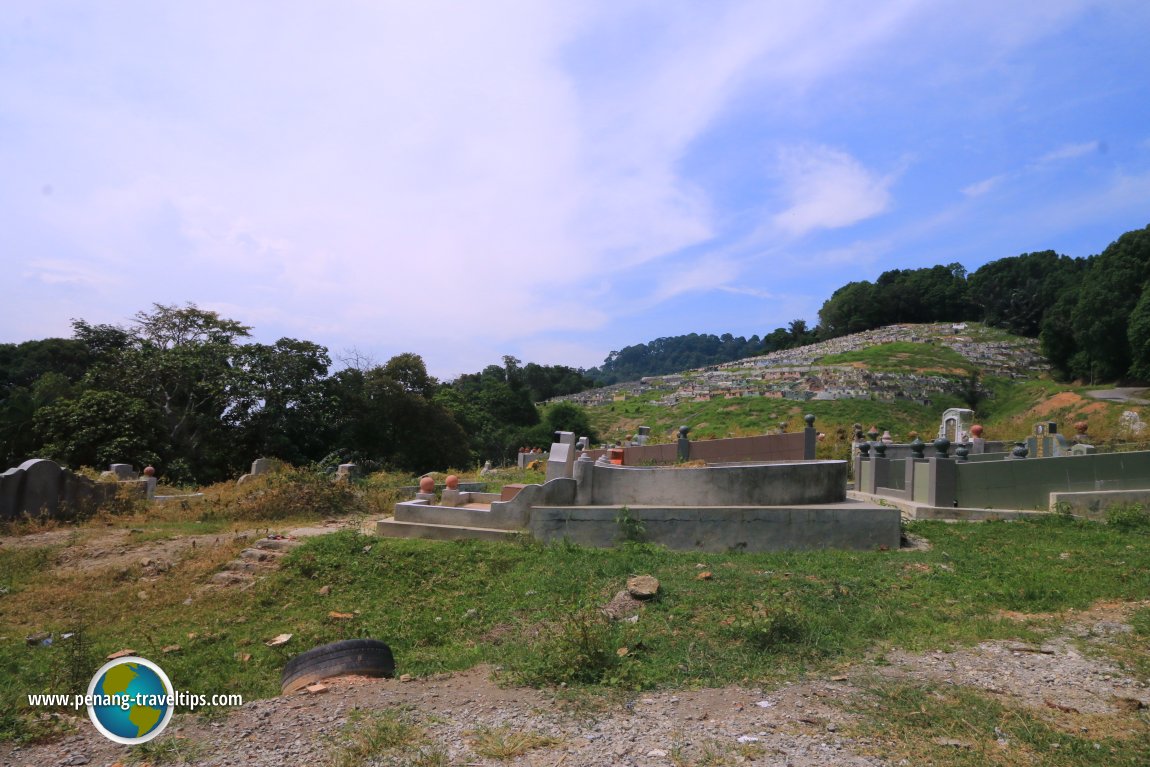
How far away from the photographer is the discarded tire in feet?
18.4

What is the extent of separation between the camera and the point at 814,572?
26.7ft

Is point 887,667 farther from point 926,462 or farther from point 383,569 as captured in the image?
point 926,462

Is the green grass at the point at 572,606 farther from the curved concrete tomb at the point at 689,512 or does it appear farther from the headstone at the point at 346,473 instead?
the headstone at the point at 346,473

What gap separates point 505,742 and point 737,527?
6486 mm

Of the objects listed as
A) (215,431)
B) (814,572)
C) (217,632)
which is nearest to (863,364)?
(215,431)

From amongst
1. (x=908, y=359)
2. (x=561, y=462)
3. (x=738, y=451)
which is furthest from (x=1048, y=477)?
(x=908, y=359)

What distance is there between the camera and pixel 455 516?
11000 mm

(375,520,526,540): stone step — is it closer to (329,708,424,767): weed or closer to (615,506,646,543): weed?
(615,506,646,543): weed

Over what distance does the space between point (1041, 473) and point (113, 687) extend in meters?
12.5

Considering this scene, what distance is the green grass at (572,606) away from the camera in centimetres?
567

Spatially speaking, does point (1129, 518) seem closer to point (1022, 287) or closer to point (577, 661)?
point (577, 661)

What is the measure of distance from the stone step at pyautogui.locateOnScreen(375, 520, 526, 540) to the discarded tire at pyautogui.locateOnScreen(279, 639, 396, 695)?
4.61 m

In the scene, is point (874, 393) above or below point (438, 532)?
above

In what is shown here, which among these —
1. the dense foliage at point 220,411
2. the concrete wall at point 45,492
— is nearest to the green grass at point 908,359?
the dense foliage at point 220,411
